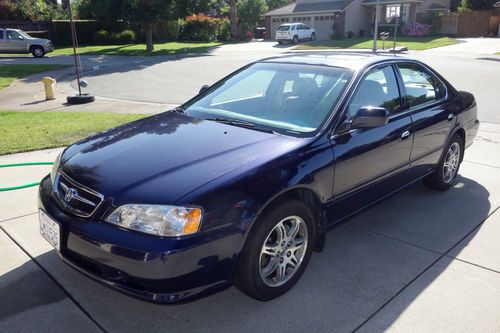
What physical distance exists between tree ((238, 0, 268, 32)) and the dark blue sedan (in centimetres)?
4901

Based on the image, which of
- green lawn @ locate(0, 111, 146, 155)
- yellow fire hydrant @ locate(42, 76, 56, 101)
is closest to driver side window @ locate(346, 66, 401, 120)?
green lawn @ locate(0, 111, 146, 155)

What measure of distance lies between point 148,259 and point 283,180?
101cm

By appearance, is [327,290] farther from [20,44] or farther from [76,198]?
[20,44]

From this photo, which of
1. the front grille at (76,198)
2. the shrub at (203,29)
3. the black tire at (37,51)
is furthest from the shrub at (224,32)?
the front grille at (76,198)

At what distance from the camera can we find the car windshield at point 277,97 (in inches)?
141

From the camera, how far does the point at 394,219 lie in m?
4.43

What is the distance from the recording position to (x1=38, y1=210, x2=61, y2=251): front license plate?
290 centimetres

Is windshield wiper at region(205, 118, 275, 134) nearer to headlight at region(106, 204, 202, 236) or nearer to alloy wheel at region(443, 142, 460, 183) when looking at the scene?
headlight at region(106, 204, 202, 236)

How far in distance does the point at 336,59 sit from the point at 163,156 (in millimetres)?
1965

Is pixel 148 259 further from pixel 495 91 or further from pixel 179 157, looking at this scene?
pixel 495 91

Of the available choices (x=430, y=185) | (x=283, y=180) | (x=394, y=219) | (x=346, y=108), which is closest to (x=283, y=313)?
(x=283, y=180)

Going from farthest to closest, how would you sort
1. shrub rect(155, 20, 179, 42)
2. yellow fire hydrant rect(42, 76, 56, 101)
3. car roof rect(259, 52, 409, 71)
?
shrub rect(155, 20, 179, 42) → yellow fire hydrant rect(42, 76, 56, 101) → car roof rect(259, 52, 409, 71)

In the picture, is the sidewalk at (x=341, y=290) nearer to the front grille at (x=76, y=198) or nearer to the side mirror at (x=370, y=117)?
the front grille at (x=76, y=198)

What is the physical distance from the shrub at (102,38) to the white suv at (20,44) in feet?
33.9
